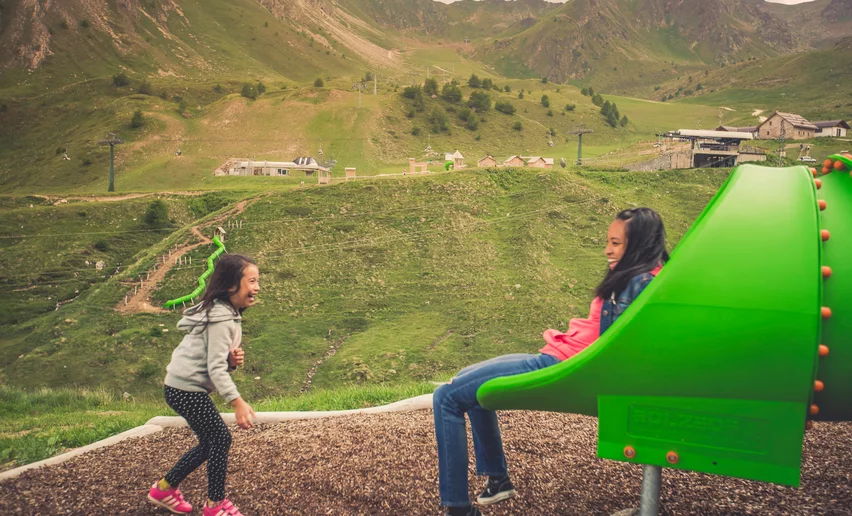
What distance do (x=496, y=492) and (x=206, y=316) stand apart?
2.78m

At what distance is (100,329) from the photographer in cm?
2458

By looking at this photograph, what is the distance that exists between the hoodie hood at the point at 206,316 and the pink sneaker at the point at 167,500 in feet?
4.83

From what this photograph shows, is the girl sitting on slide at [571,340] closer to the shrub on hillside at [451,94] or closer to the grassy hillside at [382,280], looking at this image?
the grassy hillside at [382,280]

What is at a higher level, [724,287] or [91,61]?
[91,61]

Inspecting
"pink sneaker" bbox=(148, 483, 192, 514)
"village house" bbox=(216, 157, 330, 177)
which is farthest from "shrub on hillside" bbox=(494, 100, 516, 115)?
"pink sneaker" bbox=(148, 483, 192, 514)

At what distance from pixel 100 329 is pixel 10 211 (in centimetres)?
2009

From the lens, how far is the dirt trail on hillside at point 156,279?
87.1 feet

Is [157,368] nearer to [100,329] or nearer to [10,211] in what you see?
[100,329]

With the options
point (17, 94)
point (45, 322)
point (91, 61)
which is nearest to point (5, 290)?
point (45, 322)

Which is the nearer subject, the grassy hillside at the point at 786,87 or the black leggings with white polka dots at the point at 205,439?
the black leggings with white polka dots at the point at 205,439

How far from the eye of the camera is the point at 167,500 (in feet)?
16.0

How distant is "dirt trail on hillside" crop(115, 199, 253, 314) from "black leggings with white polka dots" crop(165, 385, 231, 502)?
2374 cm

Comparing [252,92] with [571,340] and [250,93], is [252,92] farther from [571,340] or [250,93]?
[571,340]

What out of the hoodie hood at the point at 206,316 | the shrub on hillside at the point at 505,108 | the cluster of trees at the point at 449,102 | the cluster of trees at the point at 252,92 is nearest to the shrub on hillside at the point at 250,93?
the cluster of trees at the point at 252,92
